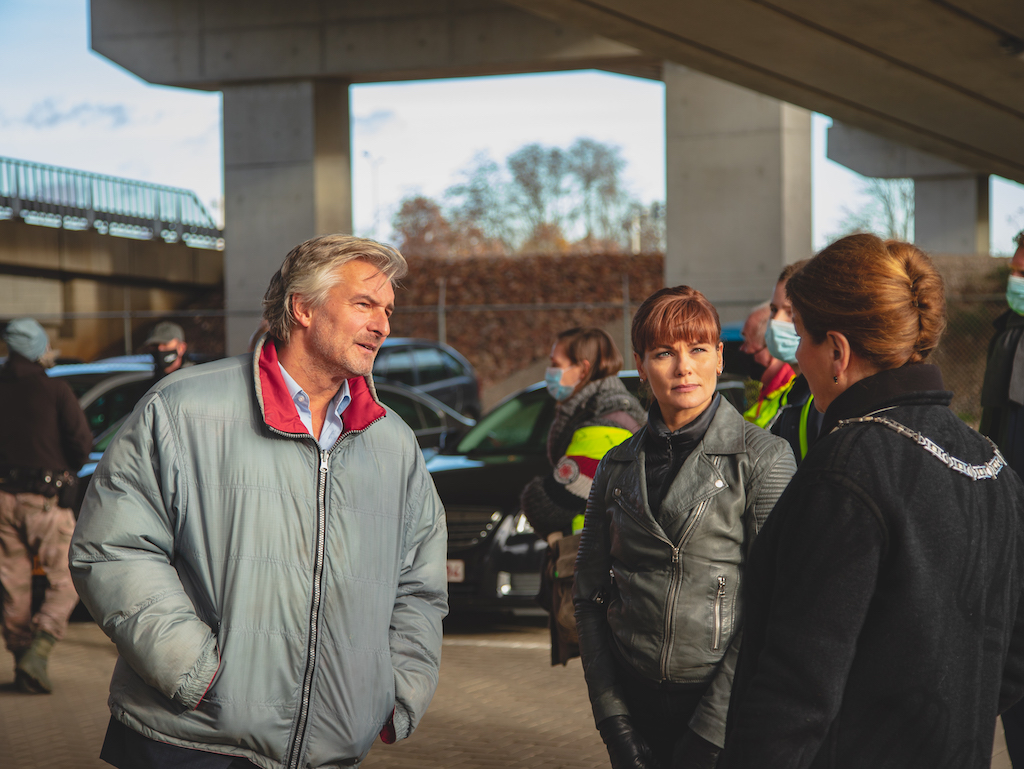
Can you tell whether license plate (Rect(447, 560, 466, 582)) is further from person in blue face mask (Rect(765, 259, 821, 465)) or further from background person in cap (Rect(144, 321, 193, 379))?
person in blue face mask (Rect(765, 259, 821, 465))

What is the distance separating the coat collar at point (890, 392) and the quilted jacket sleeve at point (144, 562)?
1.40 m

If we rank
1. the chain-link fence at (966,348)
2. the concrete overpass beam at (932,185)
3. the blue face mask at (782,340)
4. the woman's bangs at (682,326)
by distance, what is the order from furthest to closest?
the concrete overpass beam at (932,185) → the chain-link fence at (966,348) → the blue face mask at (782,340) → the woman's bangs at (682,326)

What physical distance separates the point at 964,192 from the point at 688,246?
14.1m

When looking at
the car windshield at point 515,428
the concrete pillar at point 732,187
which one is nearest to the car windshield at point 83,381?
the car windshield at point 515,428

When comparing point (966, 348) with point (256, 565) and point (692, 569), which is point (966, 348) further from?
point (256, 565)

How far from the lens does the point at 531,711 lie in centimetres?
573

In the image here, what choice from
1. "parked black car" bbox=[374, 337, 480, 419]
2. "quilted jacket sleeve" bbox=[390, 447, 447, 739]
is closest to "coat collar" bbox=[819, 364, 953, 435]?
"quilted jacket sleeve" bbox=[390, 447, 447, 739]

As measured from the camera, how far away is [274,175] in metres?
19.6

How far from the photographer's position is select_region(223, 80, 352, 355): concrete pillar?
19406 mm

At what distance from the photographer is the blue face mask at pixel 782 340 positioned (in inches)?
162

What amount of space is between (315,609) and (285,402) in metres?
0.49

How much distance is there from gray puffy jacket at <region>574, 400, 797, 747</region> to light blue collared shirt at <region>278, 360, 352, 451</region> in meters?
0.82

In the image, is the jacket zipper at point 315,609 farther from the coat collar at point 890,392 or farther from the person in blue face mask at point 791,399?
the person in blue face mask at point 791,399

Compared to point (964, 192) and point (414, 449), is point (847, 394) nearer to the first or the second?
point (414, 449)
